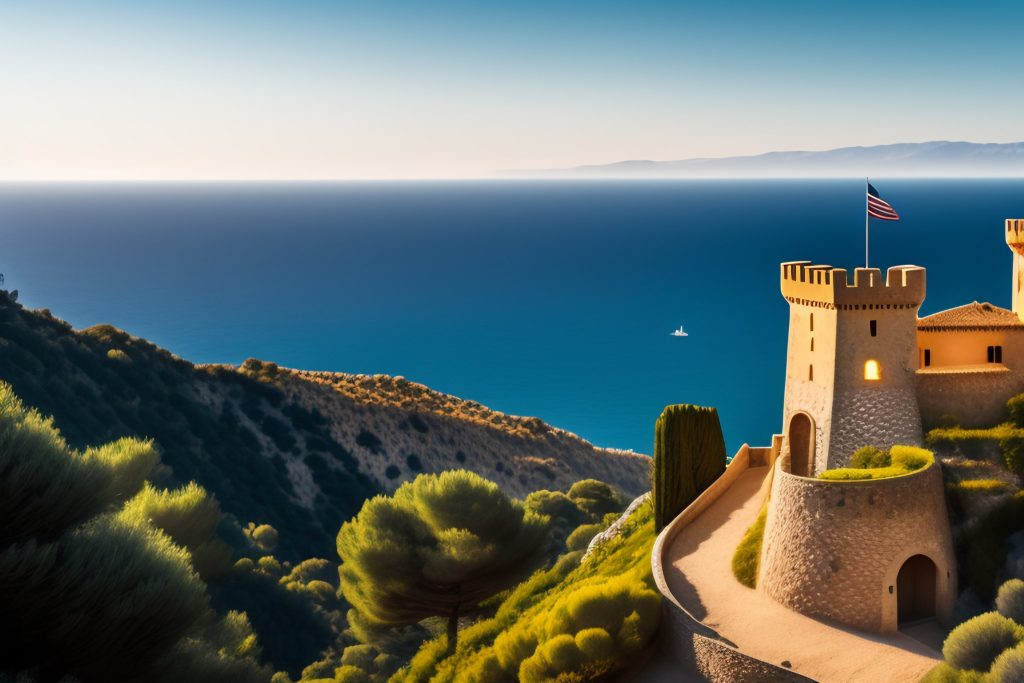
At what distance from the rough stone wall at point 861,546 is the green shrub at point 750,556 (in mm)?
2023

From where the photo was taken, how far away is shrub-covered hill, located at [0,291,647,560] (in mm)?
77562

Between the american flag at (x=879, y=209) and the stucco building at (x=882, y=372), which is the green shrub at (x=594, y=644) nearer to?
the stucco building at (x=882, y=372)

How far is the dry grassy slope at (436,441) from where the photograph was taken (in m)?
94.2

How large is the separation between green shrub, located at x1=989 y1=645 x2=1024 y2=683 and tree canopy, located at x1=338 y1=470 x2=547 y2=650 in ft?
71.3

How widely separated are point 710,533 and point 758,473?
591 centimetres

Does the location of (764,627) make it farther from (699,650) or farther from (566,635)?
(566,635)

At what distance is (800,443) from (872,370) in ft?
15.0

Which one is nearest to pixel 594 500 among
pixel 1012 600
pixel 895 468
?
pixel 895 468

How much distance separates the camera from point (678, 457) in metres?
42.5

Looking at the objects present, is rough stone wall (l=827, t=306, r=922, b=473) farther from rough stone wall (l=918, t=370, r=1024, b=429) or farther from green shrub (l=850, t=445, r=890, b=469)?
rough stone wall (l=918, t=370, r=1024, b=429)

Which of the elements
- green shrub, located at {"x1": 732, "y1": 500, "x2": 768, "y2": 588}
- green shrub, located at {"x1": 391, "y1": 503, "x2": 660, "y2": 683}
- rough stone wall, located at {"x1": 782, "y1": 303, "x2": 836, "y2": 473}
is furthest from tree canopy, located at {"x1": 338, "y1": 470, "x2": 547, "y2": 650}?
rough stone wall, located at {"x1": 782, "y1": 303, "x2": 836, "y2": 473}

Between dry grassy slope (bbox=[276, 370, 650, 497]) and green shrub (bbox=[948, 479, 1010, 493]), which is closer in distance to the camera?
green shrub (bbox=[948, 479, 1010, 493])

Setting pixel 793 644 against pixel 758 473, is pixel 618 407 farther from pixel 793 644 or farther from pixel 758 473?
pixel 793 644

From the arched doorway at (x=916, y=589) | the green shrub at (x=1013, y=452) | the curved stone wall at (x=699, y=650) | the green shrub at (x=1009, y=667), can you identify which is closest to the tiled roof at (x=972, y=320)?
the green shrub at (x=1013, y=452)
